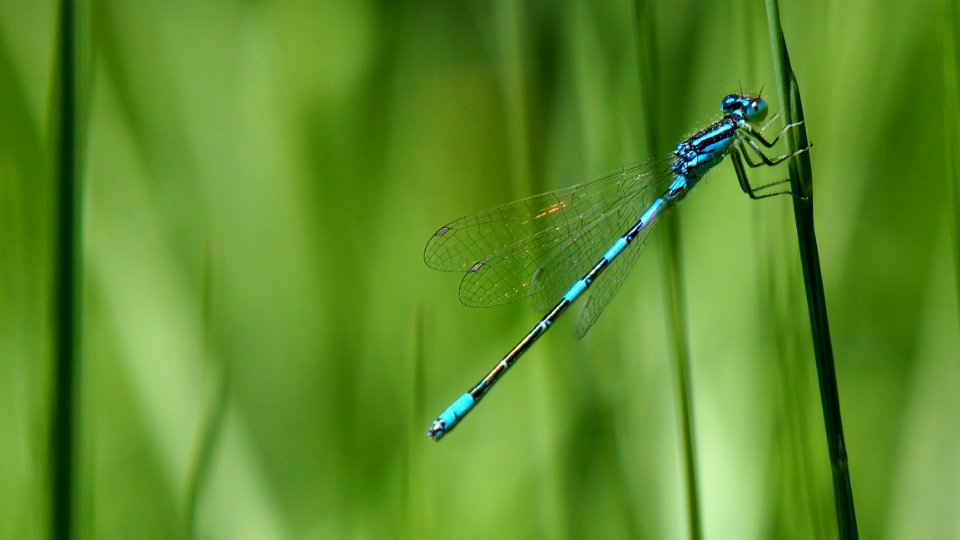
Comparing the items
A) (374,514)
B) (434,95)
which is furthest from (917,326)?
(434,95)

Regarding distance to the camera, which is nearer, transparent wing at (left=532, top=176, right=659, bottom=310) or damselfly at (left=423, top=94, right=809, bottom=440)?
damselfly at (left=423, top=94, right=809, bottom=440)

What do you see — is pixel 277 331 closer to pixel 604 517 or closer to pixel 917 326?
pixel 604 517

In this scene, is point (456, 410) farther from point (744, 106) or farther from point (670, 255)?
point (744, 106)

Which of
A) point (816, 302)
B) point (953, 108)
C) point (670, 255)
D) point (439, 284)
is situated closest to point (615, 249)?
point (439, 284)

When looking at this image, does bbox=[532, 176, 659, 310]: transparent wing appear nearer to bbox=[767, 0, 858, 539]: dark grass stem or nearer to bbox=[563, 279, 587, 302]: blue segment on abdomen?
bbox=[563, 279, 587, 302]: blue segment on abdomen

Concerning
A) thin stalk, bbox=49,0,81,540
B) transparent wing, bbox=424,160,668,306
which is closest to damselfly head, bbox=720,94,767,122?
transparent wing, bbox=424,160,668,306

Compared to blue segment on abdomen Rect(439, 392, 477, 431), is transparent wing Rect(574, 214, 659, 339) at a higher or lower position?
higher

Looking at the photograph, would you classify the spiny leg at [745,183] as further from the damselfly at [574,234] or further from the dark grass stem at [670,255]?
the dark grass stem at [670,255]
